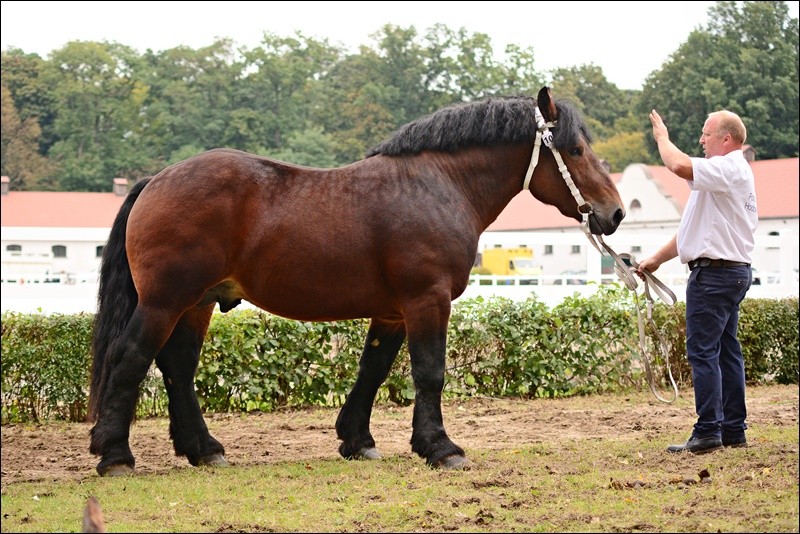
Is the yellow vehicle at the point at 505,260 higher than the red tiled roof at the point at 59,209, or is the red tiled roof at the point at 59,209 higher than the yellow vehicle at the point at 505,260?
the red tiled roof at the point at 59,209

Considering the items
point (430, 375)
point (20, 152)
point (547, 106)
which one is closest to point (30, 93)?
point (20, 152)

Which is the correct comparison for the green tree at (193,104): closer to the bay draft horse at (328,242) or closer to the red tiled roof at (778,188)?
the red tiled roof at (778,188)

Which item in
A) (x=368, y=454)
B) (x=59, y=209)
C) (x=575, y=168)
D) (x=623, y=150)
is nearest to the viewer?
(x=575, y=168)

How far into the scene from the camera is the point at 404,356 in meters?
9.48

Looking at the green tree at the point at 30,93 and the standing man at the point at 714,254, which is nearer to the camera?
the standing man at the point at 714,254

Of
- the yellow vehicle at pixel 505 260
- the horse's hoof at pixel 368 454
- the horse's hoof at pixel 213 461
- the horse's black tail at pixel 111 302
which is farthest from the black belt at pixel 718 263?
the yellow vehicle at pixel 505 260

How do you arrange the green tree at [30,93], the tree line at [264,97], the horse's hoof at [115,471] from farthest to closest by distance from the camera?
the green tree at [30,93], the tree line at [264,97], the horse's hoof at [115,471]

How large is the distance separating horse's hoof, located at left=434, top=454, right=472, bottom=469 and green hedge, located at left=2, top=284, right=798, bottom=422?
2.50 m

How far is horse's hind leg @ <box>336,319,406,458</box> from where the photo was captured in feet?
22.1

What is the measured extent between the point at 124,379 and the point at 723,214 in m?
4.04

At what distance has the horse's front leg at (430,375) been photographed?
19.9 ft

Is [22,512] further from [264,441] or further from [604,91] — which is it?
[604,91]

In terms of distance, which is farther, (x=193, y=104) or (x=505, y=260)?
(x=193, y=104)

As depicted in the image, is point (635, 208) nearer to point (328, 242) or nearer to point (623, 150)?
point (623, 150)
